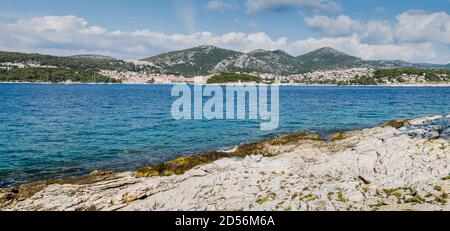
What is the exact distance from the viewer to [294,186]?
15.5 meters

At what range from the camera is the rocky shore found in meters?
13.0

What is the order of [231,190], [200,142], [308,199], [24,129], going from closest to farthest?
[308,199] < [231,190] < [200,142] < [24,129]

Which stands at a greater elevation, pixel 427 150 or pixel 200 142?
pixel 427 150

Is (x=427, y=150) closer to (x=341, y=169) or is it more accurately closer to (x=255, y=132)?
(x=341, y=169)

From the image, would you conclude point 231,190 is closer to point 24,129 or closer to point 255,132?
point 255,132

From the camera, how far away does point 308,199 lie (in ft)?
44.3

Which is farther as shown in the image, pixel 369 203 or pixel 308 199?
pixel 308 199

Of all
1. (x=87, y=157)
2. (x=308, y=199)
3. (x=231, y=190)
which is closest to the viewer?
(x=308, y=199)

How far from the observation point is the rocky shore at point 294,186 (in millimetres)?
13039
